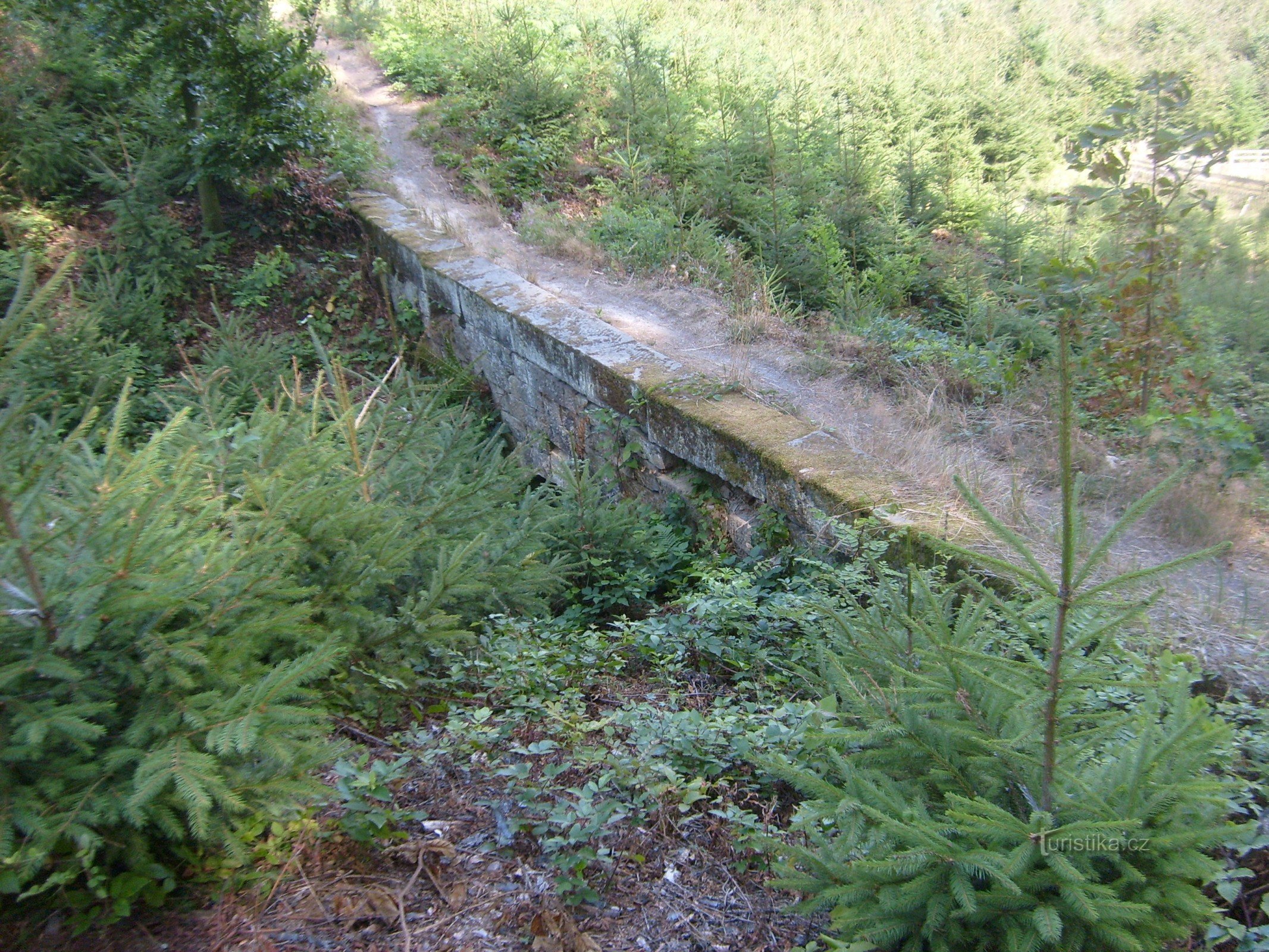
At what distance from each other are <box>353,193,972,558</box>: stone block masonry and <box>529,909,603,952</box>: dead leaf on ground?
4.69ft

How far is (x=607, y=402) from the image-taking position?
5355 mm

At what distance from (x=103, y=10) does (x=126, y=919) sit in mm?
7561

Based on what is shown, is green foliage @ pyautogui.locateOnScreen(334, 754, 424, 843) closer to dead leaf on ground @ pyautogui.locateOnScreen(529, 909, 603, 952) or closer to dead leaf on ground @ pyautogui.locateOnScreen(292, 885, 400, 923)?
dead leaf on ground @ pyautogui.locateOnScreen(292, 885, 400, 923)

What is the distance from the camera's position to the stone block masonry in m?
3.88

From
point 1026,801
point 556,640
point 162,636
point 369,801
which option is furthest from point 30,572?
point 1026,801

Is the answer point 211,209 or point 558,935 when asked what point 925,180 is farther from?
point 558,935

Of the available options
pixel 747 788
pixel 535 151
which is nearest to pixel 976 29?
pixel 535 151

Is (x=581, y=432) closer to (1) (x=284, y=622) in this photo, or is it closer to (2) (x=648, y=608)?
(2) (x=648, y=608)

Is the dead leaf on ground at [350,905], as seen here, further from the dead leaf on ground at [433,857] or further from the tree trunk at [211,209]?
the tree trunk at [211,209]

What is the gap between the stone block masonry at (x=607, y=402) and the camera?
3.88 metres

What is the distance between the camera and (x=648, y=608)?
4.17 m

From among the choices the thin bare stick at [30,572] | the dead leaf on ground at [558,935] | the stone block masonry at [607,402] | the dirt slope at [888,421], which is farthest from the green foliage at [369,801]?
the dirt slope at [888,421]

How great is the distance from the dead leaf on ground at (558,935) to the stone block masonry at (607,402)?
143 centimetres

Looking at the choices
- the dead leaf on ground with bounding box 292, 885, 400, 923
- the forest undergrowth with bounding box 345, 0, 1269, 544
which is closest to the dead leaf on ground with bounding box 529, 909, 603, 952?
the dead leaf on ground with bounding box 292, 885, 400, 923
